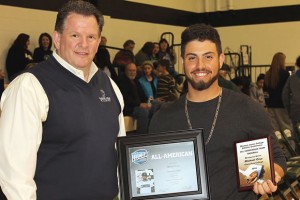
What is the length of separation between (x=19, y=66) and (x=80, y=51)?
6826 mm

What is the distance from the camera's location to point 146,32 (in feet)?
45.6

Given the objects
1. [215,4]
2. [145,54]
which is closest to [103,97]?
[145,54]

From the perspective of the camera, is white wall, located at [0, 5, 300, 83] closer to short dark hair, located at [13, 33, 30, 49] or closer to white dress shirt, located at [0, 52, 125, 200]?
short dark hair, located at [13, 33, 30, 49]

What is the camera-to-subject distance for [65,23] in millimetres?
2402

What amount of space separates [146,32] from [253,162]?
11796 mm

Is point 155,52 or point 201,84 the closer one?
point 201,84

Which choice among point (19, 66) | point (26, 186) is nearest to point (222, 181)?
point (26, 186)

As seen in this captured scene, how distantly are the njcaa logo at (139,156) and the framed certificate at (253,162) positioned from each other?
1.42 ft

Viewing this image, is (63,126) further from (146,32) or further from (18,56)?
(146,32)

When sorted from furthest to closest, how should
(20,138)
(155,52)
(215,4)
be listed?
(215,4), (155,52), (20,138)

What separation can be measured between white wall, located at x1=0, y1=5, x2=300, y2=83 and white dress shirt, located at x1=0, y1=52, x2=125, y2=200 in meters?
7.36

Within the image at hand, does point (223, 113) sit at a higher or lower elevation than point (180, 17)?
lower

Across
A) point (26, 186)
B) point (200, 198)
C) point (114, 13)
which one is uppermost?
point (114, 13)

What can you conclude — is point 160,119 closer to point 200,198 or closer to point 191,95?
point 191,95
